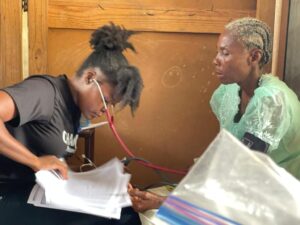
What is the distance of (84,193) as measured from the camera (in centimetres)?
107

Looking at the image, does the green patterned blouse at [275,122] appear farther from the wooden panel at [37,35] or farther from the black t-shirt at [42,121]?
the wooden panel at [37,35]

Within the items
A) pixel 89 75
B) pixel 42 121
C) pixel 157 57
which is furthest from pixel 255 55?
pixel 42 121

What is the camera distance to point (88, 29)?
164 cm

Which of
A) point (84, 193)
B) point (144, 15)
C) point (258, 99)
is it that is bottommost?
point (84, 193)

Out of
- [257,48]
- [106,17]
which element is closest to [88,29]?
[106,17]

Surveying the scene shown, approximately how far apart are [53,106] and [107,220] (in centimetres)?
35

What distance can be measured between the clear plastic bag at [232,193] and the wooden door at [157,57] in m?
1.00

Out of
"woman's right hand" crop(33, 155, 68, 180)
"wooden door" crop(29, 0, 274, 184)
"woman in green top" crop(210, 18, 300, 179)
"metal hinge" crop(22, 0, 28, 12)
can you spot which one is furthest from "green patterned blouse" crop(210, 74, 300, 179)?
"metal hinge" crop(22, 0, 28, 12)

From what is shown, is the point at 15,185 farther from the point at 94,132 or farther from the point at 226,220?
the point at 226,220

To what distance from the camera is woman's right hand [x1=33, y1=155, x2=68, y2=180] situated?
1074 mm

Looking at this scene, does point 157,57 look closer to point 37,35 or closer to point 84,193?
point 37,35

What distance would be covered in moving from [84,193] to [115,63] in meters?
0.39

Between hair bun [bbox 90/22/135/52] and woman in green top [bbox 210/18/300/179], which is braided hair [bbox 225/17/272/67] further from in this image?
hair bun [bbox 90/22/135/52]

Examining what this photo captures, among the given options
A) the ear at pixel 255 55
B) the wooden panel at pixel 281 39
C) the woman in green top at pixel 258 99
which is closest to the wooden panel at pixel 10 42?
the woman in green top at pixel 258 99
